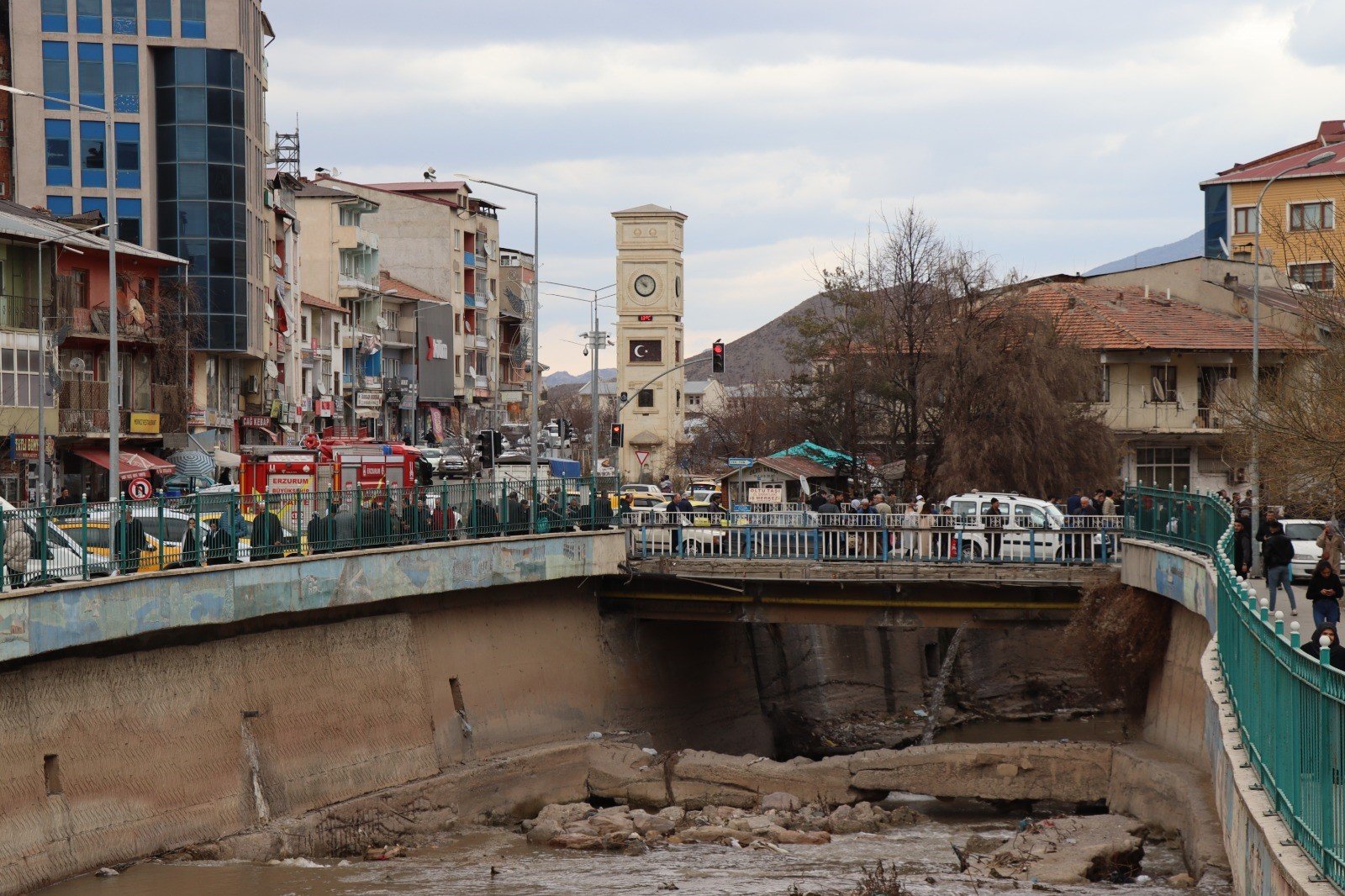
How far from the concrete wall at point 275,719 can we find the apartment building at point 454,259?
6616 centimetres

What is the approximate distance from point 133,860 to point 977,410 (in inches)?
1199

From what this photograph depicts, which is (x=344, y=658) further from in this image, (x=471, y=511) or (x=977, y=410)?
(x=977, y=410)

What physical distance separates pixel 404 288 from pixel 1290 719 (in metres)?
90.5

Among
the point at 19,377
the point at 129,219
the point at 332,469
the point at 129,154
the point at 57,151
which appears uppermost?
the point at 57,151

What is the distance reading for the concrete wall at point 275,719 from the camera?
2234 cm

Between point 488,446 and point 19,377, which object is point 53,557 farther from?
point 488,446

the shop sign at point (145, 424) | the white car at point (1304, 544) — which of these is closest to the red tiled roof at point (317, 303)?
the shop sign at point (145, 424)

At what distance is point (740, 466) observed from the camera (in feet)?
170

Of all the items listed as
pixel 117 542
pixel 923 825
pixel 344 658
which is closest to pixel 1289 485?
pixel 923 825

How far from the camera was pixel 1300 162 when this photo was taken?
80562 mm

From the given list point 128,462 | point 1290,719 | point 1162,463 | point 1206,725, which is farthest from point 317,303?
point 1290,719

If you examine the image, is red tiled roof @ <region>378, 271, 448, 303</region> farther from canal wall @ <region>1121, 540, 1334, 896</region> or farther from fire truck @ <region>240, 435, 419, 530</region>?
canal wall @ <region>1121, 540, 1334, 896</region>

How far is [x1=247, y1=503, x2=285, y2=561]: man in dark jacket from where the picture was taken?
27219 mm

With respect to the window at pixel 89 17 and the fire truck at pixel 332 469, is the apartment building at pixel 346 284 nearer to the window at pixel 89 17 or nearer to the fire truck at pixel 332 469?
the window at pixel 89 17
